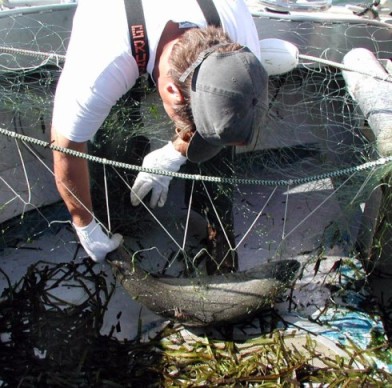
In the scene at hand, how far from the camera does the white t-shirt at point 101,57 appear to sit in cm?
227

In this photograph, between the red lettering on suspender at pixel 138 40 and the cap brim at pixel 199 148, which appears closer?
the red lettering on suspender at pixel 138 40

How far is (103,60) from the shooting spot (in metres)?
2.27

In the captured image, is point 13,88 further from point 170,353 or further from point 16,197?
point 170,353

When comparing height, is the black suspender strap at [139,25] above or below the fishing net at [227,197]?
above

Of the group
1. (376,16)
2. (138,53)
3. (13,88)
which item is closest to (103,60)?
(138,53)

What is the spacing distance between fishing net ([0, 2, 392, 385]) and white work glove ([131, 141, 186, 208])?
0.40 feet

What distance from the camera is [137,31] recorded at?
7.52ft

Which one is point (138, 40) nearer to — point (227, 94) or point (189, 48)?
point (189, 48)

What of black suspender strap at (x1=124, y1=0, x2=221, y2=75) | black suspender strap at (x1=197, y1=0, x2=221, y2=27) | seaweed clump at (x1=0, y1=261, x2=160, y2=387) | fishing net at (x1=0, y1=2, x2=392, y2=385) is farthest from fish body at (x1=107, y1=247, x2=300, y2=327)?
black suspender strap at (x1=197, y1=0, x2=221, y2=27)

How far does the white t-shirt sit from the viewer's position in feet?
7.46

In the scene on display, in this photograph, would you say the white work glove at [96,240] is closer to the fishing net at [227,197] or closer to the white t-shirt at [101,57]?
the fishing net at [227,197]

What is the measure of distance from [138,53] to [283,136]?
4.36 ft

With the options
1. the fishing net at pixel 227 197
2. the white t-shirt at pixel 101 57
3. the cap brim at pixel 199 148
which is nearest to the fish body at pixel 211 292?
the fishing net at pixel 227 197

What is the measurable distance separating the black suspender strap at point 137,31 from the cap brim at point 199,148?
1.29ft
